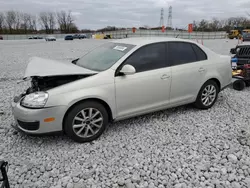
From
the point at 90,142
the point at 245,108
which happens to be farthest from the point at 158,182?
the point at 245,108

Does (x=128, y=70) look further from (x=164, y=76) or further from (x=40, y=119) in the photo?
(x=40, y=119)

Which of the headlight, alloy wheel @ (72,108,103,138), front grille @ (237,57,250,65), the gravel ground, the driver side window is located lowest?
the gravel ground

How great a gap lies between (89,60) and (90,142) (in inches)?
61.0

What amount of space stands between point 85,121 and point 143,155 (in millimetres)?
975

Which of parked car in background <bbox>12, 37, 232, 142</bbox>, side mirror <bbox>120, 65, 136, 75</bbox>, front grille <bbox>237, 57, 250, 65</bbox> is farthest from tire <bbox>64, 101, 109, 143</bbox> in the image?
front grille <bbox>237, 57, 250, 65</bbox>

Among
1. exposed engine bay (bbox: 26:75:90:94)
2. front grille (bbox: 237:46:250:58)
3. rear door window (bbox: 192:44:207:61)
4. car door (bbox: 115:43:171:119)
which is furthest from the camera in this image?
front grille (bbox: 237:46:250:58)

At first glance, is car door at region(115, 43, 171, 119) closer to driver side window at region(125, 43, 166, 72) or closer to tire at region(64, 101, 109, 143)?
driver side window at region(125, 43, 166, 72)

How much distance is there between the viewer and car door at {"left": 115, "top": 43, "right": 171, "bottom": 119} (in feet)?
10.6

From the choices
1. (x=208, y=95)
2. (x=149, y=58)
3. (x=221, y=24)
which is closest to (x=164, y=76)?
(x=149, y=58)

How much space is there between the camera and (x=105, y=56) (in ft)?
11.9

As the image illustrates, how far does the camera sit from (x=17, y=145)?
305cm

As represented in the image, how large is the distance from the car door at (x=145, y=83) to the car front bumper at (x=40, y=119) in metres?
0.92

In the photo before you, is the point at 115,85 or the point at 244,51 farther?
the point at 244,51

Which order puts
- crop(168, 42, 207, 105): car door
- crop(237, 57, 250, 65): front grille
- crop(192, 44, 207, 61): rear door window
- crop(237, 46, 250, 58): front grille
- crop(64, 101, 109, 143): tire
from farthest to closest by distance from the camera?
crop(237, 46, 250, 58): front grille
crop(237, 57, 250, 65): front grille
crop(192, 44, 207, 61): rear door window
crop(168, 42, 207, 105): car door
crop(64, 101, 109, 143): tire
